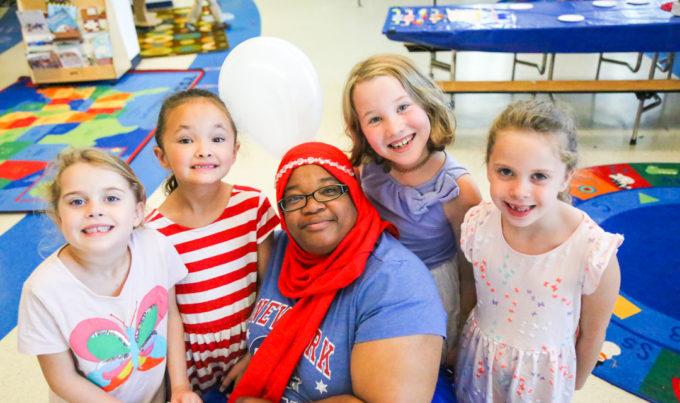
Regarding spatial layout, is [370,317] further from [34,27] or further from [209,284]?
[34,27]

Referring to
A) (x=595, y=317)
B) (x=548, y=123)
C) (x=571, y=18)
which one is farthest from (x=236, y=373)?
(x=571, y=18)

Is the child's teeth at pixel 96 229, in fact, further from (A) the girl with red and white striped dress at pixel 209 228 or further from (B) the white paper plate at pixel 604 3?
(B) the white paper plate at pixel 604 3

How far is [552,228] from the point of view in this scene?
130 centimetres

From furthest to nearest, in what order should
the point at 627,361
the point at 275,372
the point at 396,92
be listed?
the point at 627,361 < the point at 396,92 < the point at 275,372

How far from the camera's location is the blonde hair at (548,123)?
1.22 m

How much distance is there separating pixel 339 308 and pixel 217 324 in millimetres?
460

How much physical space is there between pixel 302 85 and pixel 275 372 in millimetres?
954

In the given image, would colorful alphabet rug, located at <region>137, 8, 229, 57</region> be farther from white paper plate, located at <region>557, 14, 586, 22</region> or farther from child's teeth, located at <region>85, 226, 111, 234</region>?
child's teeth, located at <region>85, 226, 111, 234</region>

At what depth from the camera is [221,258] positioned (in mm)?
1560

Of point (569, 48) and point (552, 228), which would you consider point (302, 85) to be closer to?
point (552, 228)

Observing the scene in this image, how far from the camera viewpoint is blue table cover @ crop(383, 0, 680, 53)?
3439mm

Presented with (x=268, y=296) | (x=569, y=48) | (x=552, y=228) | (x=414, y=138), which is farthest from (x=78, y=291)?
(x=569, y=48)

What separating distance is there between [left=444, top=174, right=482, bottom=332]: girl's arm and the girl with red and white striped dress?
21.1 inches

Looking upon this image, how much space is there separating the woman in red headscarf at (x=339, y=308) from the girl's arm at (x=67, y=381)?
1.19 feet
